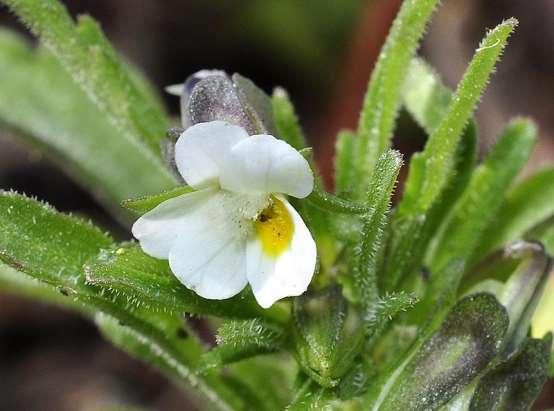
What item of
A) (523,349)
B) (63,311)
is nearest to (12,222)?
(523,349)

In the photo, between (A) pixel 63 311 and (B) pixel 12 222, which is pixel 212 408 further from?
(A) pixel 63 311

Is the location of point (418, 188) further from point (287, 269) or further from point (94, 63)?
point (94, 63)

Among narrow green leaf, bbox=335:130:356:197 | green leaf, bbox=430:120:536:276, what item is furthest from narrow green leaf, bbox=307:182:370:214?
green leaf, bbox=430:120:536:276

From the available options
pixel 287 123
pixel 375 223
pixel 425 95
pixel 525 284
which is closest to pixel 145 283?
pixel 375 223

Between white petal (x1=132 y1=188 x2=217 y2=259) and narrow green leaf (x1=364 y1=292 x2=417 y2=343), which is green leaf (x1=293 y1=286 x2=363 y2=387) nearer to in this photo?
narrow green leaf (x1=364 y1=292 x2=417 y2=343)

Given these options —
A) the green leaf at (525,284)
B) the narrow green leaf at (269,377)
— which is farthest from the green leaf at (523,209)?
the narrow green leaf at (269,377)

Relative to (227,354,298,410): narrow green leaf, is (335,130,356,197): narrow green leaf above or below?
above
